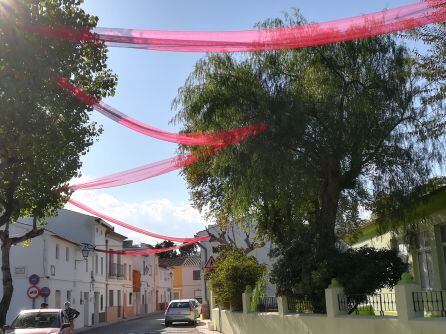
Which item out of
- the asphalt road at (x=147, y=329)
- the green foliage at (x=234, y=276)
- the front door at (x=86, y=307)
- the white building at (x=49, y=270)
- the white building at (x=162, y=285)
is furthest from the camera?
the white building at (x=162, y=285)

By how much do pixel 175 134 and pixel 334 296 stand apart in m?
5.08

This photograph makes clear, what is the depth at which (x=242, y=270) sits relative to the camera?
2064cm

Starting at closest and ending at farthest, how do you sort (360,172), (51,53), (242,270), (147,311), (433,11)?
(433,11) < (51,53) < (360,172) < (242,270) < (147,311)

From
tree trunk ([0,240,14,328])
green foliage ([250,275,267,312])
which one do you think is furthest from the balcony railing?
green foliage ([250,275,267,312])

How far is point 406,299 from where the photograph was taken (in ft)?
31.8

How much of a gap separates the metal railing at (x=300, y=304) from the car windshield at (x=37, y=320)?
20.4 ft

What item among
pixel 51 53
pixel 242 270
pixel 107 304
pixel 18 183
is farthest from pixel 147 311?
pixel 51 53

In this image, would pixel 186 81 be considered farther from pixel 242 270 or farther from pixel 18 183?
pixel 242 270

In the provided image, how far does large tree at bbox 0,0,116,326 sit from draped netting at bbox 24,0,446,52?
339 mm

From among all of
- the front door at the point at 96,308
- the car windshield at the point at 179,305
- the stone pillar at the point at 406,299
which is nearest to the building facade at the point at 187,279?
the front door at the point at 96,308

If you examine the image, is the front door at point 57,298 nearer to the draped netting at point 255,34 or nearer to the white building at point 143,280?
the white building at point 143,280

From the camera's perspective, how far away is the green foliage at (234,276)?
20594 millimetres

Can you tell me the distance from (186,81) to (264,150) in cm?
321

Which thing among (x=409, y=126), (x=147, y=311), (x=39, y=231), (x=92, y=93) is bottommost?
(x=147, y=311)
